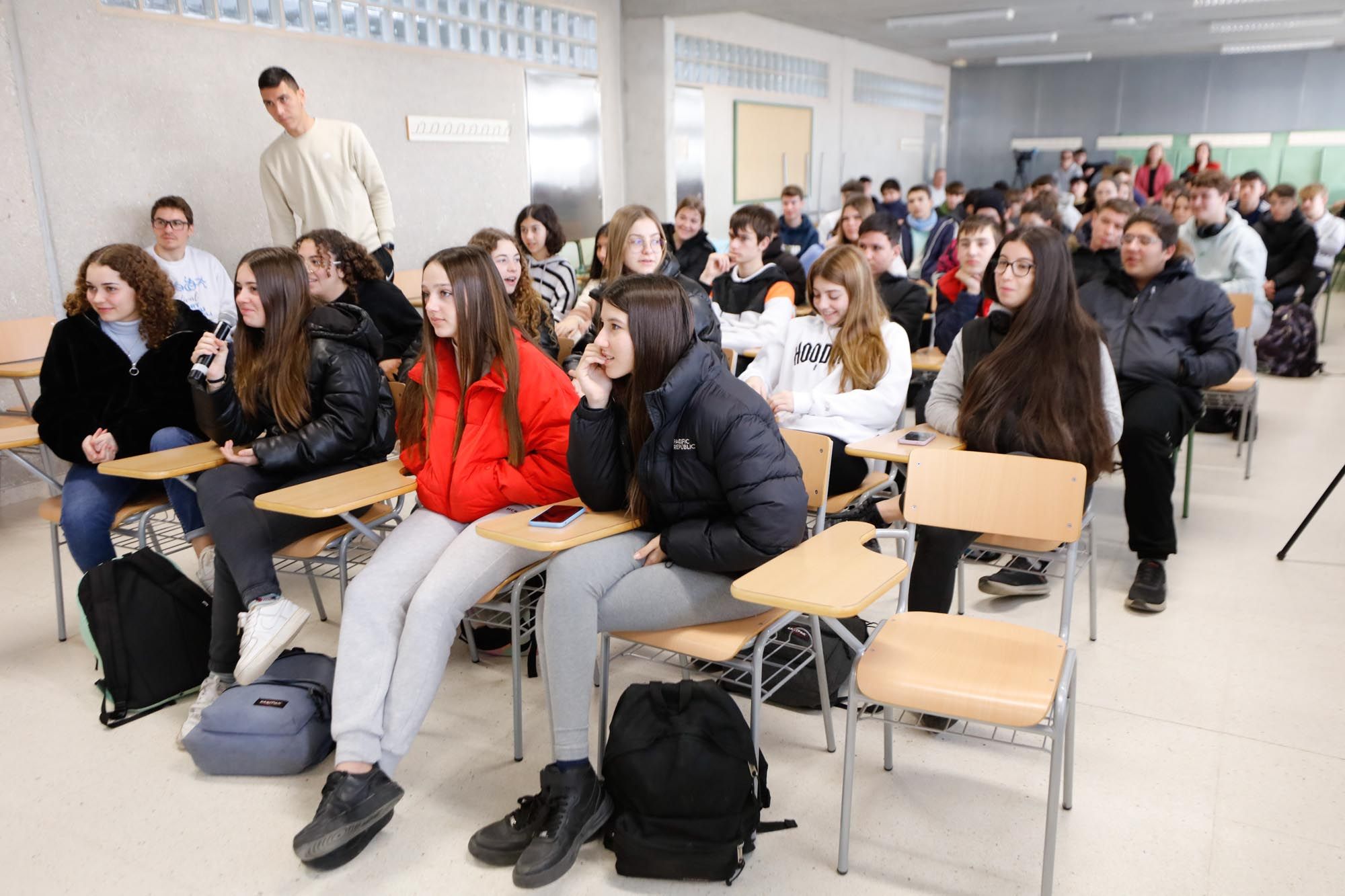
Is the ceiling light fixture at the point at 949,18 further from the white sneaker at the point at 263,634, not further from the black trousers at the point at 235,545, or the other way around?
the white sneaker at the point at 263,634

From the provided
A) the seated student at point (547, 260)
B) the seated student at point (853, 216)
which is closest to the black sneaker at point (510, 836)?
the seated student at point (547, 260)

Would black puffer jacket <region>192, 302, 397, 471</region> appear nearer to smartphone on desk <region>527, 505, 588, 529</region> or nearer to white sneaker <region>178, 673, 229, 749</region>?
white sneaker <region>178, 673, 229, 749</region>

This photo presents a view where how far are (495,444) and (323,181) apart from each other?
278 centimetres

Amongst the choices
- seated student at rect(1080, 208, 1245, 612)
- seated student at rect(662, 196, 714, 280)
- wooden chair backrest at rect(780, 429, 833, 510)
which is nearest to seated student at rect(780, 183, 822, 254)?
seated student at rect(662, 196, 714, 280)

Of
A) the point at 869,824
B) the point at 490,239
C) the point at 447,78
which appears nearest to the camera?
the point at 869,824

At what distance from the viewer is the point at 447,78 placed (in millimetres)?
6223

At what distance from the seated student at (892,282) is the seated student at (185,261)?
304cm

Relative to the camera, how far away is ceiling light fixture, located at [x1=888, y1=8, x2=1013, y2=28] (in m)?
9.30

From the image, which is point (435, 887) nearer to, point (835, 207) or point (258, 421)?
point (258, 421)

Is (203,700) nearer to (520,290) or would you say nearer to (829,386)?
(520,290)

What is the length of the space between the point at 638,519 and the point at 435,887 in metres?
0.86

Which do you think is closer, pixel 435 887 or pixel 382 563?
pixel 435 887

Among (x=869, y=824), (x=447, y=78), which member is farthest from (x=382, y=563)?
(x=447, y=78)

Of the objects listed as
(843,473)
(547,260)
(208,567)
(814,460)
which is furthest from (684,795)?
(547,260)
